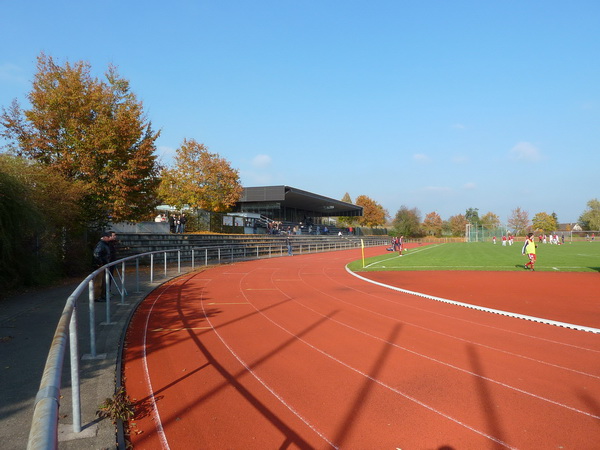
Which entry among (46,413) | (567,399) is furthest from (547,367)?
(46,413)

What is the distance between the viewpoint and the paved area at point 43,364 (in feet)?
11.9

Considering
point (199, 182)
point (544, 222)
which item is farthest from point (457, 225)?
point (199, 182)

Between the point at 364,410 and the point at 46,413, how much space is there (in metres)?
3.45

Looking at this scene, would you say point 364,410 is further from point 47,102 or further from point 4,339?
point 47,102

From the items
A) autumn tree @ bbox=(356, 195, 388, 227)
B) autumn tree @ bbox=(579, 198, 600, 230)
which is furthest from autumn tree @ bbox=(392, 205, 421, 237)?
autumn tree @ bbox=(579, 198, 600, 230)

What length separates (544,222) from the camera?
365ft

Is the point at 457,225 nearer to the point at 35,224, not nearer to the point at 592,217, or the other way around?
the point at 592,217

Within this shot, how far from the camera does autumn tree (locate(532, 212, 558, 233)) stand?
111m

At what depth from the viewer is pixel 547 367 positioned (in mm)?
5684

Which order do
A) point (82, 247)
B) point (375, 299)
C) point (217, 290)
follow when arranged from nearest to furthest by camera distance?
point (375, 299), point (217, 290), point (82, 247)

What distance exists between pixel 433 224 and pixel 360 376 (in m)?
109

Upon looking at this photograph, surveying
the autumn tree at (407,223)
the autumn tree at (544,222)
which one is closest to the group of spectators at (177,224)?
the autumn tree at (407,223)

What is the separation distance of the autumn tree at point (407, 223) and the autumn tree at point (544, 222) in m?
45.3

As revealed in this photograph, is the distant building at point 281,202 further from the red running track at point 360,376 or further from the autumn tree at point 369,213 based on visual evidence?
the red running track at point 360,376
